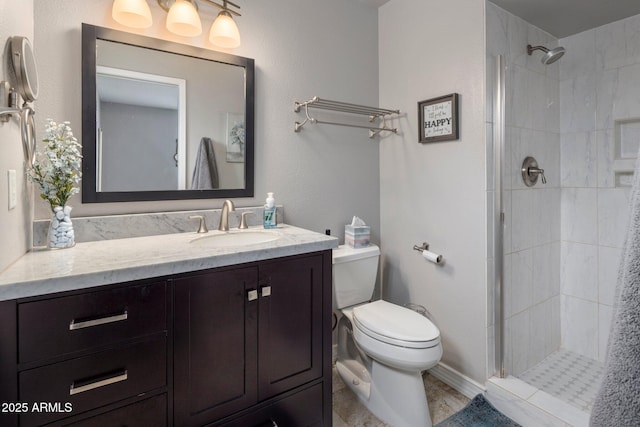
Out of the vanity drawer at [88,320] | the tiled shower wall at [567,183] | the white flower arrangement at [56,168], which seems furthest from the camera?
the tiled shower wall at [567,183]

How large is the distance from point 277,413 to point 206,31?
5.99ft

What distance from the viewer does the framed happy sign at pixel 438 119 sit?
5.98 feet

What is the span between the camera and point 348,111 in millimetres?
2156

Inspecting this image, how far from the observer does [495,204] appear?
5.73ft

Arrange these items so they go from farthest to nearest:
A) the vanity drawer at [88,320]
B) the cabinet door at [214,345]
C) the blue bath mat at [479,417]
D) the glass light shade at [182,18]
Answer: the blue bath mat at [479,417] < the glass light shade at [182,18] < the cabinet door at [214,345] < the vanity drawer at [88,320]

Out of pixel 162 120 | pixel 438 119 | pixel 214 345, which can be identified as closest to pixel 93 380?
pixel 214 345

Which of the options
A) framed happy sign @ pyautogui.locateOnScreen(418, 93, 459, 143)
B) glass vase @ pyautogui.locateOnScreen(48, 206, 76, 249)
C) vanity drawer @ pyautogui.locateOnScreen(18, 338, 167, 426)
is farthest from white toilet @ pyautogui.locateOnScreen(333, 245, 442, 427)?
glass vase @ pyautogui.locateOnScreen(48, 206, 76, 249)

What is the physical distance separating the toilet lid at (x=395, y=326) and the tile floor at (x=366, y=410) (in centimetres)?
46

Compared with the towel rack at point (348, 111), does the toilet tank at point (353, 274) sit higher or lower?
lower

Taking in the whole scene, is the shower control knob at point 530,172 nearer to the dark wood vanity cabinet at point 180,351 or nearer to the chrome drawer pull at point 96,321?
the dark wood vanity cabinet at point 180,351

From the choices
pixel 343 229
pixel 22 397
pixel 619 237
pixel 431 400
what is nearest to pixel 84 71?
pixel 22 397

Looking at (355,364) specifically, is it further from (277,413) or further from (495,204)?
(495,204)

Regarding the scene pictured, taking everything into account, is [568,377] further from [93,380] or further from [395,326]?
[93,380]

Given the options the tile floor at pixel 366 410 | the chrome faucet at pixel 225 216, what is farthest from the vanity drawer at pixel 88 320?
the tile floor at pixel 366 410
